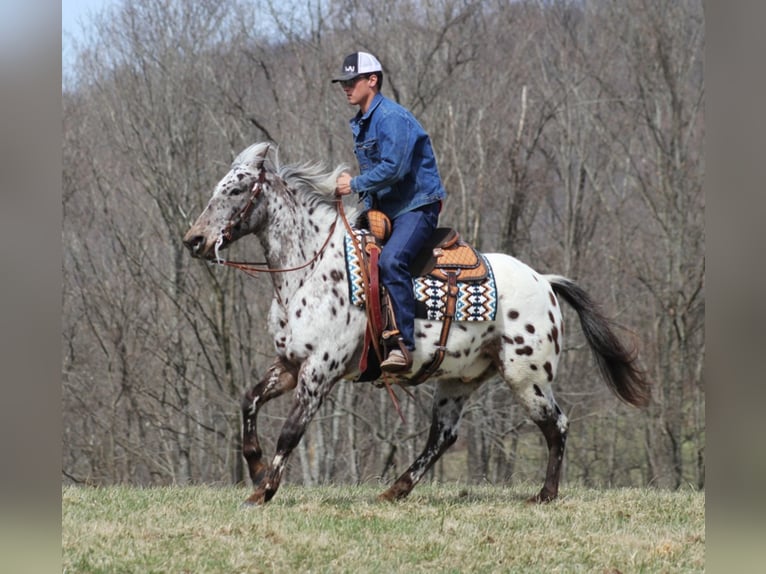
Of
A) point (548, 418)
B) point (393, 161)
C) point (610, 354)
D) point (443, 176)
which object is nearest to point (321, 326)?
point (393, 161)

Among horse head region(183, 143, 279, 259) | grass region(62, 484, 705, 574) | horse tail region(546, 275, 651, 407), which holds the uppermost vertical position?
horse head region(183, 143, 279, 259)

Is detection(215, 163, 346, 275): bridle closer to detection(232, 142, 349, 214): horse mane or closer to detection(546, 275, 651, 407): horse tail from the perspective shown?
detection(232, 142, 349, 214): horse mane

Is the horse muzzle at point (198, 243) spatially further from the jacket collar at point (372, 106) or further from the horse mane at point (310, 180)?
the jacket collar at point (372, 106)

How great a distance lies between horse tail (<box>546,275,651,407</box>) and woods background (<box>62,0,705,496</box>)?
1247 centimetres

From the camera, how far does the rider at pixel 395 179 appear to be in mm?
6887

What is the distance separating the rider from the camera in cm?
689

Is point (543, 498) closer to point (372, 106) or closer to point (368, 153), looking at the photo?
point (368, 153)

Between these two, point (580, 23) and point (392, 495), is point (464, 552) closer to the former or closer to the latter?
point (392, 495)

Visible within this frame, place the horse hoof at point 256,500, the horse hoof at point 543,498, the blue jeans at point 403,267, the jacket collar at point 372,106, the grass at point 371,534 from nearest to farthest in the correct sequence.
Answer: the grass at point 371,534 → the horse hoof at point 256,500 → the blue jeans at point 403,267 → the jacket collar at point 372,106 → the horse hoof at point 543,498

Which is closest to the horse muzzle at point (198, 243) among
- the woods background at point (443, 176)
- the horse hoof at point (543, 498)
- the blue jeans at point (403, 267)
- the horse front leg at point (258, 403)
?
the horse front leg at point (258, 403)

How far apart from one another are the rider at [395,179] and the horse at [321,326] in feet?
0.88

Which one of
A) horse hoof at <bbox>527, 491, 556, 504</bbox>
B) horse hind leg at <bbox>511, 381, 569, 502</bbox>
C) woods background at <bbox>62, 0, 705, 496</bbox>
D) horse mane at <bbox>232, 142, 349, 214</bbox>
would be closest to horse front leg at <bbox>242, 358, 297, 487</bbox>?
horse mane at <bbox>232, 142, 349, 214</bbox>

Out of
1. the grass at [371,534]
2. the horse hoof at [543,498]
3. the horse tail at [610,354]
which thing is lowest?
the horse hoof at [543,498]
